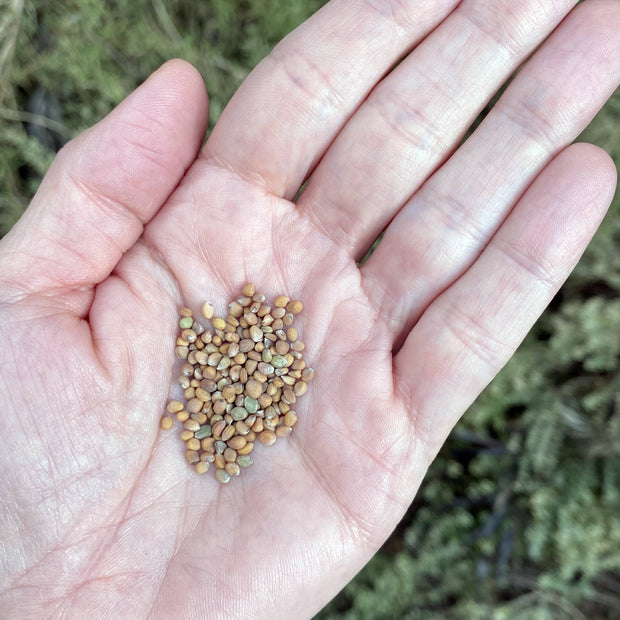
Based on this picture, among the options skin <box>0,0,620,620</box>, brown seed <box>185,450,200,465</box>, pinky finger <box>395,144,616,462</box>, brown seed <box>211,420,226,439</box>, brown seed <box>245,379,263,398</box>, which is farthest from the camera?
brown seed <box>245,379,263,398</box>

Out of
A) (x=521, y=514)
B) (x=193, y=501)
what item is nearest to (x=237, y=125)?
(x=193, y=501)

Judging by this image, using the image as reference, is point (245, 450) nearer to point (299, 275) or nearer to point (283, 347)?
point (283, 347)

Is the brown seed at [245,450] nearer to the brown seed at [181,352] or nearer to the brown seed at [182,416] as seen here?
the brown seed at [182,416]

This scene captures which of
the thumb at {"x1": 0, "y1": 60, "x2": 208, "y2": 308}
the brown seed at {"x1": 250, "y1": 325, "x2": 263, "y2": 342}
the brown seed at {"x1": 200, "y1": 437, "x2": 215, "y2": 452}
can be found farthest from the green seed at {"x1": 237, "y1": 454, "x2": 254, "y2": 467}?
the thumb at {"x1": 0, "y1": 60, "x2": 208, "y2": 308}

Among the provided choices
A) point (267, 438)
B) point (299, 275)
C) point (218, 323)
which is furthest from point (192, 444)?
point (299, 275)

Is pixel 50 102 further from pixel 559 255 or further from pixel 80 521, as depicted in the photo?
pixel 559 255

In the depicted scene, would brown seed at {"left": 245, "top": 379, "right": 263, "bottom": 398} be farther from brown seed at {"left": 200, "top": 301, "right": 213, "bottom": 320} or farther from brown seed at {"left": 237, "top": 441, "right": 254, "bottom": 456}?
brown seed at {"left": 200, "top": 301, "right": 213, "bottom": 320}

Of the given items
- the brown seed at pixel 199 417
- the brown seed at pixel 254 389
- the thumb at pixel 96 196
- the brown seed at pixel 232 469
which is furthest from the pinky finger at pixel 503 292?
the thumb at pixel 96 196
